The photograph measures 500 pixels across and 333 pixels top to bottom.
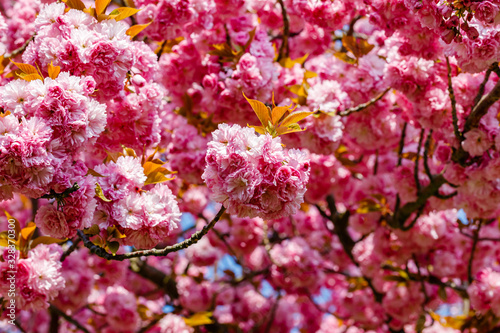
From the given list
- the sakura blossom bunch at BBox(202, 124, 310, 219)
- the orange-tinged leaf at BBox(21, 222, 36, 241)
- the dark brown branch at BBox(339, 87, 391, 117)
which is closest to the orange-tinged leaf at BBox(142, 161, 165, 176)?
the sakura blossom bunch at BBox(202, 124, 310, 219)

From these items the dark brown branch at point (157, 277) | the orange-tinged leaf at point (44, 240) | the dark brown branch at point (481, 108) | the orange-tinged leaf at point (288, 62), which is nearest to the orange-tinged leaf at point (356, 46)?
the orange-tinged leaf at point (288, 62)

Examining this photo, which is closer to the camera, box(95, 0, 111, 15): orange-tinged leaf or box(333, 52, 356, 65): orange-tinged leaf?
box(95, 0, 111, 15): orange-tinged leaf

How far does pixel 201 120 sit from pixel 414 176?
63.1 inches

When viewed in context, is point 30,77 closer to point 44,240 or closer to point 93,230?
point 93,230

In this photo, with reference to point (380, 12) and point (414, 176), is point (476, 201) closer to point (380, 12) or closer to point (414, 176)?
point (414, 176)

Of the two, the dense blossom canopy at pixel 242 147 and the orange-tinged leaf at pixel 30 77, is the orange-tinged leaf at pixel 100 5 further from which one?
the orange-tinged leaf at pixel 30 77

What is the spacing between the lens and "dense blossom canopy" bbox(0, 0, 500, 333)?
1851 millimetres

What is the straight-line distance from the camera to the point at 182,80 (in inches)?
137

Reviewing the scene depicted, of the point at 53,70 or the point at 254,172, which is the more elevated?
the point at 53,70

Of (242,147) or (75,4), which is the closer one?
(242,147)

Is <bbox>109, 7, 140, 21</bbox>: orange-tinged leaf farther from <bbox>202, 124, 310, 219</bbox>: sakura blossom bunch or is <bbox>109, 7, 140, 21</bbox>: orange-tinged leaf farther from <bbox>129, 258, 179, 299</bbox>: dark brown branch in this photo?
<bbox>129, 258, 179, 299</bbox>: dark brown branch

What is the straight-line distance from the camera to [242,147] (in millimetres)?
1716

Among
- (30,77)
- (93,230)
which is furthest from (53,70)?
(93,230)

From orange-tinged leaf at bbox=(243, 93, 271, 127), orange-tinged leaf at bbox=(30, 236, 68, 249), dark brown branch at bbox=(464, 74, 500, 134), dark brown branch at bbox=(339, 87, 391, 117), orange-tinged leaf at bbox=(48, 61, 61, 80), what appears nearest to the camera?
orange-tinged leaf at bbox=(243, 93, 271, 127)
